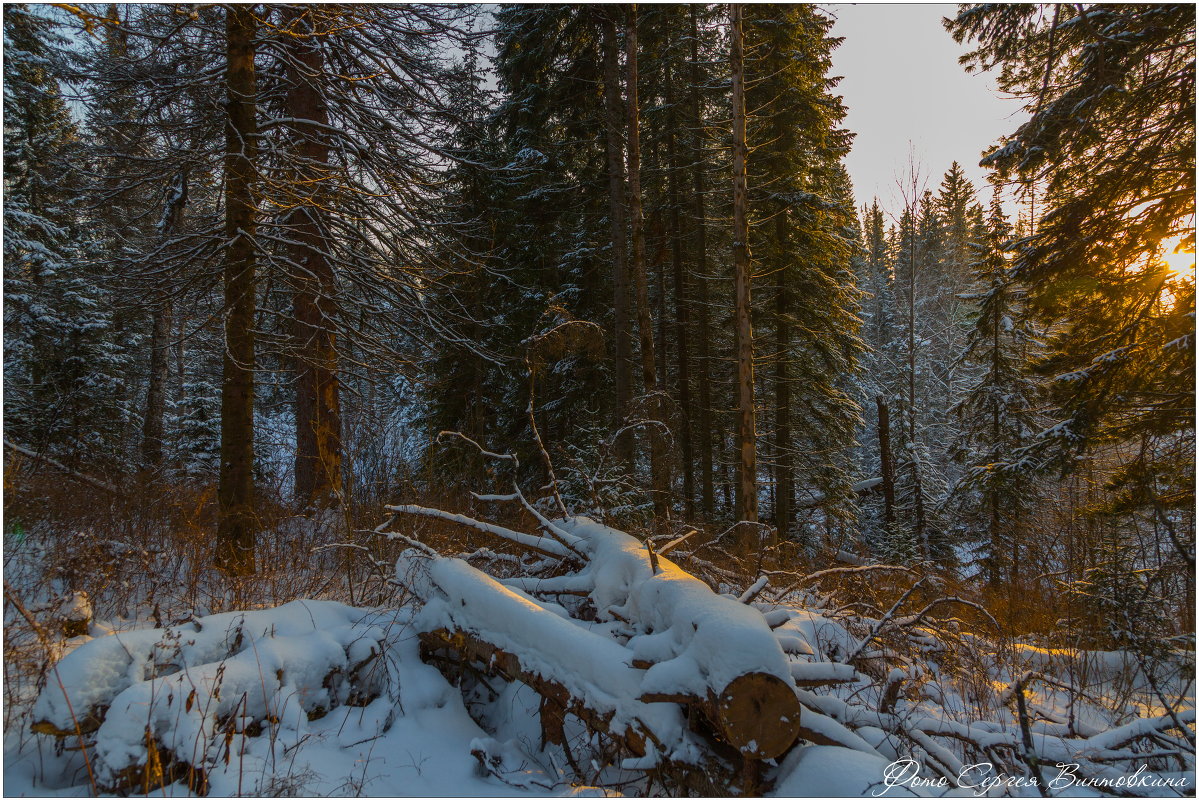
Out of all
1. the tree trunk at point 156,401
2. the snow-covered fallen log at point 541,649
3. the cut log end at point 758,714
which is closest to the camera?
the cut log end at point 758,714

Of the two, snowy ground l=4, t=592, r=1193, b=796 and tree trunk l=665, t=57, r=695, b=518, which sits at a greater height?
tree trunk l=665, t=57, r=695, b=518

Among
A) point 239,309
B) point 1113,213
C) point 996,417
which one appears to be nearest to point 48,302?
point 239,309

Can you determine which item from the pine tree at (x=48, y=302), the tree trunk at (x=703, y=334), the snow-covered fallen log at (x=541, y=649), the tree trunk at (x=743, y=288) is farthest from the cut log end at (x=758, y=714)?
the tree trunk at (x=703, y=334)

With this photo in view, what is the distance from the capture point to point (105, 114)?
6.25 m

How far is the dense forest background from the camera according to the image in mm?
5145

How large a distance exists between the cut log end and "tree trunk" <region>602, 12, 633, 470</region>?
7770mm

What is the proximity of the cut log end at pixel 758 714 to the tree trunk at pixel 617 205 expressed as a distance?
7.77 meters

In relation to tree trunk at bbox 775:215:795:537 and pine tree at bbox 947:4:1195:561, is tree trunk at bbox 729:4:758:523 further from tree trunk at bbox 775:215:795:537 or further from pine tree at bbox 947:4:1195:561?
tree trunk at bbox 775:215:795:537

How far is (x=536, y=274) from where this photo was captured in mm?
14016

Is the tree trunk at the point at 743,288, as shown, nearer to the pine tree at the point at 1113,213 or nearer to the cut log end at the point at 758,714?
the pine tree at the point at 1113,213

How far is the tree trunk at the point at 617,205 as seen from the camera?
10227 mm

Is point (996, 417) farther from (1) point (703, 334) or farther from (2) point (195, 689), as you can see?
(2) point (195, 689)

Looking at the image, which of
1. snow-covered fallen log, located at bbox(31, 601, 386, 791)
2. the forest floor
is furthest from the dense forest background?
snow-covered fallen log, located at bbox(31, 601, 386, 791)

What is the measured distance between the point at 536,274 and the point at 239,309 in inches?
386
